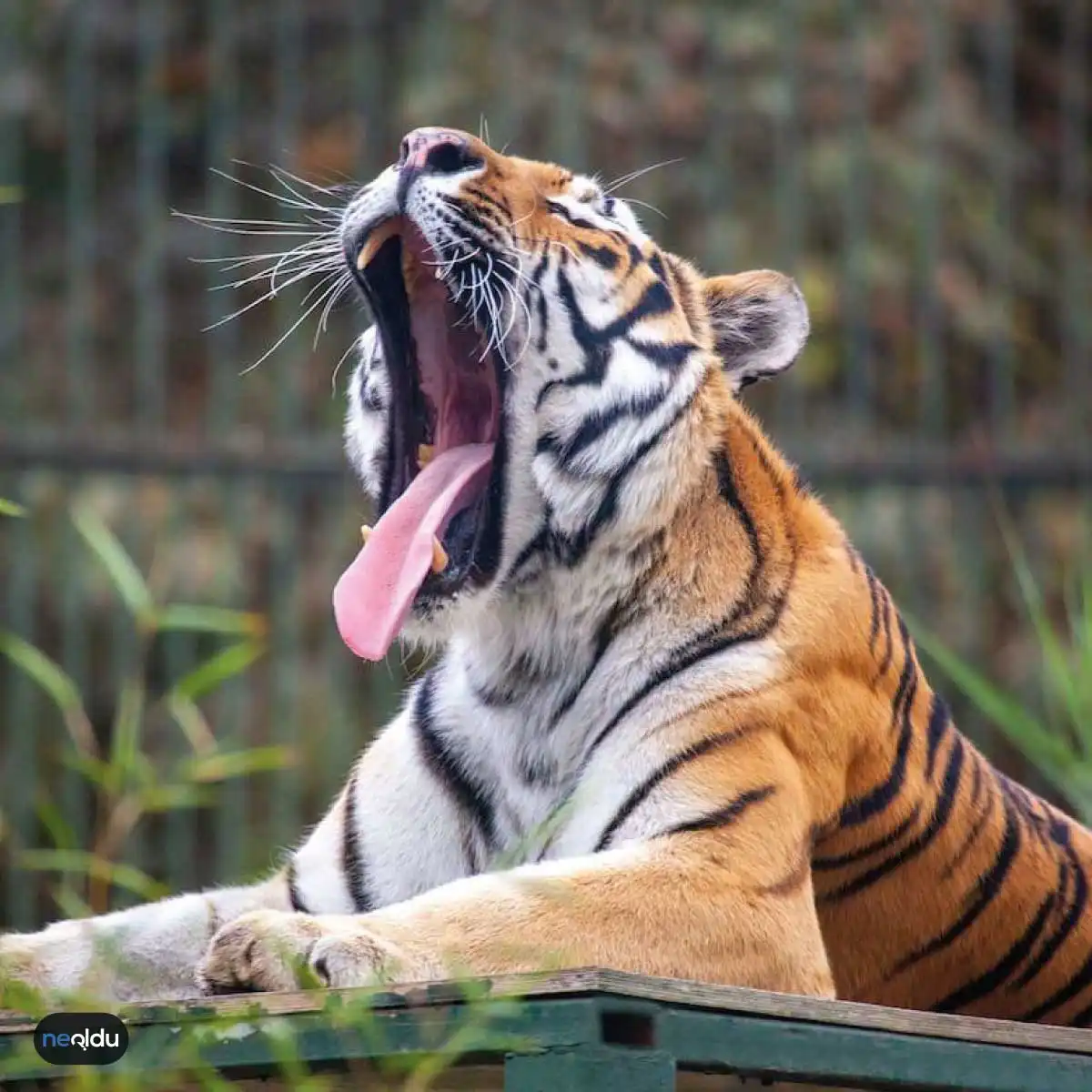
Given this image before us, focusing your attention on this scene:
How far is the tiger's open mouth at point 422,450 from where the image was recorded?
2.27 meters

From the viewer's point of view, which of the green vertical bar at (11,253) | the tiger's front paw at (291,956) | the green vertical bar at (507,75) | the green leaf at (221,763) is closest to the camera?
the tiger's front paw at (291,956)

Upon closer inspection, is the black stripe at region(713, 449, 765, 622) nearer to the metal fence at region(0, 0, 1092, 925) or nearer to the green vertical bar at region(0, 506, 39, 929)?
the metal fence at region(0, 0, 1092, 925)

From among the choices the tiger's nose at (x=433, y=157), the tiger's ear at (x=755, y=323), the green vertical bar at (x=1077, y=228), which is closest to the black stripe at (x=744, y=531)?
the tiger's ear at (x=755, y=323)

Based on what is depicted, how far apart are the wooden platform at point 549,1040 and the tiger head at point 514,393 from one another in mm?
661

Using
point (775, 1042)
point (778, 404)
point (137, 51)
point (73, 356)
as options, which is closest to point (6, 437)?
point (73, 356)

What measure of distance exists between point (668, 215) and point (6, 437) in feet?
6.40

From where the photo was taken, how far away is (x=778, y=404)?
5.41m

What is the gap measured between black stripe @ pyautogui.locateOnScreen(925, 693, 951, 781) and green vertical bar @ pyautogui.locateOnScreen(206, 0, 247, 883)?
98.1 inches

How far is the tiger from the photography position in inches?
86.8

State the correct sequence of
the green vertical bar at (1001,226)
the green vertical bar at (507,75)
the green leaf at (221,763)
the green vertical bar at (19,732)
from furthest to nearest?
the green vertical bar at (507,75) < the green vertical bar at (1001,226) < the green vertical bar at (19,732) < the green leaf at (221,763)

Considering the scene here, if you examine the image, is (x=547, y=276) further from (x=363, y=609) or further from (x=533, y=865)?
(x=533, y=865)

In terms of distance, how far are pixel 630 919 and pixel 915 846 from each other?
1.65 feet

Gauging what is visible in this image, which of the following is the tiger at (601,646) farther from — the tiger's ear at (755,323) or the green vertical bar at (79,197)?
the green vertical bar at (79,197)

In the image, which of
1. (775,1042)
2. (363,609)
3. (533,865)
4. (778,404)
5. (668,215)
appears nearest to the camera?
(775,1042)
